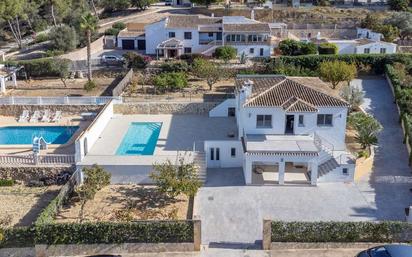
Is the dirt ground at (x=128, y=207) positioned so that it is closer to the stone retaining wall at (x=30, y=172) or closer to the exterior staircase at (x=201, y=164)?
the exterior staircase at (x=201, y=164)

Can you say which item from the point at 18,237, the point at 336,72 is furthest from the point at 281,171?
the point at 336,72

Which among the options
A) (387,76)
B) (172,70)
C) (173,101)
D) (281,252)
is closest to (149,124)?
(173,101)

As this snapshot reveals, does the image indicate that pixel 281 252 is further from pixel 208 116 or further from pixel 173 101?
pixel 173 101

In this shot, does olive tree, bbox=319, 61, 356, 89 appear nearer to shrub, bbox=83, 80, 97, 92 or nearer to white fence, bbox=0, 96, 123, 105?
white fence, bbox=0, 96, 123, 105

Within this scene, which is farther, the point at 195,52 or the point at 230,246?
the point at 195,52

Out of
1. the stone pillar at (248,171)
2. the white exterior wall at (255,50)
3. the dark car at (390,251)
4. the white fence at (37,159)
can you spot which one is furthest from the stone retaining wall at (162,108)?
the dark car at (390,251)

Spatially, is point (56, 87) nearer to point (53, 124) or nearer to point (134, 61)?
point (134, 61)
